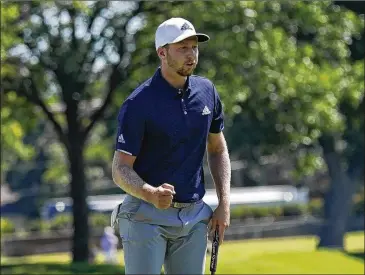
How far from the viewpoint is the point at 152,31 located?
19.4 metres

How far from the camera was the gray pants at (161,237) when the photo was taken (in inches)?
217

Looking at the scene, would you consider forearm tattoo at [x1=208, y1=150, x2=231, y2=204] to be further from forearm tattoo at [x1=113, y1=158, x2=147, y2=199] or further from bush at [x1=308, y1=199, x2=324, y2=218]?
bush at [x1=308, y1=199, x2=324, y2=218]

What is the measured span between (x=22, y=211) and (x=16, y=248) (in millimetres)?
17424

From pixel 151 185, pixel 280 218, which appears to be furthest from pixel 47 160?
pixel 151 185

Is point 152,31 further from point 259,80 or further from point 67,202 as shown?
point 67,202

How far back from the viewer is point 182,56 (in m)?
5.53

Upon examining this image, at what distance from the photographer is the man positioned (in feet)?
18.0

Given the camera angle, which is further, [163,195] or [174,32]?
[174,32]

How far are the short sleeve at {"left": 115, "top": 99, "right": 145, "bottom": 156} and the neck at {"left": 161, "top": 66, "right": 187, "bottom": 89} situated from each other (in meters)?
0.24

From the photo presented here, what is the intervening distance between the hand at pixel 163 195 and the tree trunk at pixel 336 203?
113 ft

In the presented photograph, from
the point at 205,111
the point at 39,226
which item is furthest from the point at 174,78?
the point at 39,226

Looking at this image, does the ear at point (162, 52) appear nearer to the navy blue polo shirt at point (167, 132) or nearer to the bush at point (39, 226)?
the navy blue polo shirt at point (167, 132)

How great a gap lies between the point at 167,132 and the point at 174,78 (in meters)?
0.29

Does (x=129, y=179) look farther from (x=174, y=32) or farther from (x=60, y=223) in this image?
(x=60, y=223)
